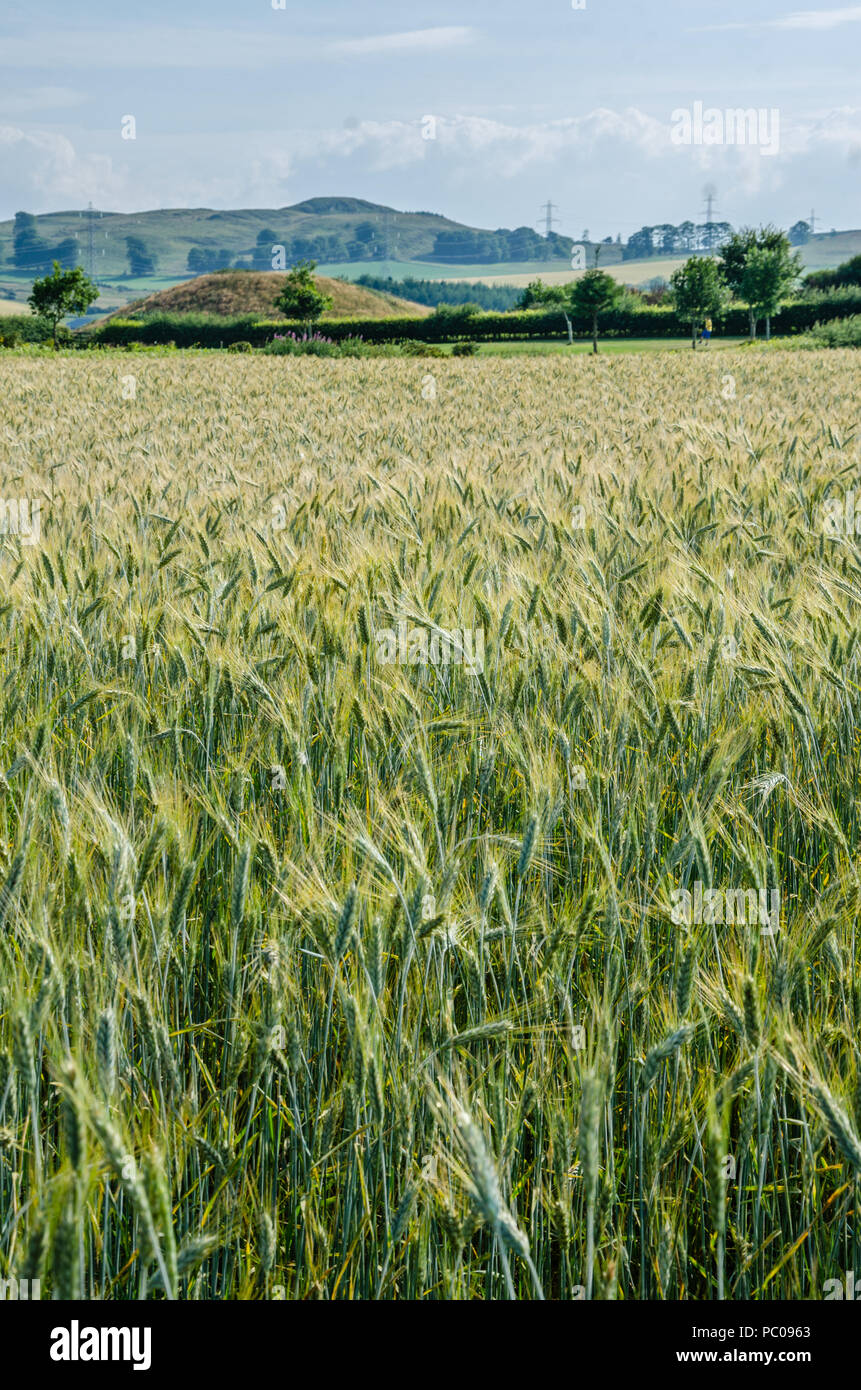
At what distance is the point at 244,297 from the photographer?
296 ft

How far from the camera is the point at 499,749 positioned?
2.39m

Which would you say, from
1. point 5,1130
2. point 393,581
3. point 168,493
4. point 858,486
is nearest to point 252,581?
point 393,581

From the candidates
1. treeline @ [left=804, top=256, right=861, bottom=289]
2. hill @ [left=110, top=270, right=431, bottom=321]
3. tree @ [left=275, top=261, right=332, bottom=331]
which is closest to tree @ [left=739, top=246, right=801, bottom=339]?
treeline @ [left=804, top=256, right=861, bottom=289]

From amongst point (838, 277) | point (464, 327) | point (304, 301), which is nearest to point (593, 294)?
point (464, 327)

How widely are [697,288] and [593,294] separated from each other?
5.35 m

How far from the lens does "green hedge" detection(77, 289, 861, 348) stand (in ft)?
191

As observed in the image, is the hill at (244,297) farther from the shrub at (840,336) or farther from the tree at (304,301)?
the shrub at (840,336)

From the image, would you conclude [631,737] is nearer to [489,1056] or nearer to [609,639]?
[609,639]

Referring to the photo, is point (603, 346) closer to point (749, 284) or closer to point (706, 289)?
point (706, 289)

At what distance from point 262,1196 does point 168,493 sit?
4477 millimetres

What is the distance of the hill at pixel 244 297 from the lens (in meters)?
88.9

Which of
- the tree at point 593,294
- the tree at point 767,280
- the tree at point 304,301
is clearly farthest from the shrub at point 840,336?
the tree at point 304,301

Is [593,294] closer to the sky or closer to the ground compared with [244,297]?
closer to the ground

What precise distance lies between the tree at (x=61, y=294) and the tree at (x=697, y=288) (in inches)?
1236
